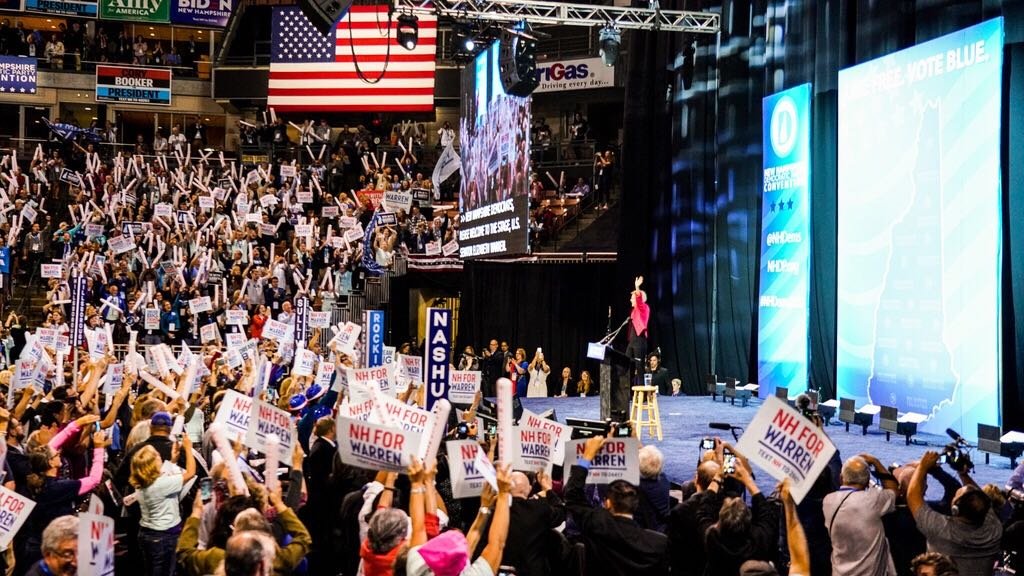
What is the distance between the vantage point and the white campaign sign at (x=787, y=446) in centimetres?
548

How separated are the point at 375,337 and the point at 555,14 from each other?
8.38m

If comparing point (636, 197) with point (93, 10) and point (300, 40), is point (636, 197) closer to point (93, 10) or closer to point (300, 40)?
point (300, 40)

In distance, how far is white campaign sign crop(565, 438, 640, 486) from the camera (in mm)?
6406

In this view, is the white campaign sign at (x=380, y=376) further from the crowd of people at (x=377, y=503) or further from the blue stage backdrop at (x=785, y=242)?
the blue stage backdrop at (x=785, y=242)

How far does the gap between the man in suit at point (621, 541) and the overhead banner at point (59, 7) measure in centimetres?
3249

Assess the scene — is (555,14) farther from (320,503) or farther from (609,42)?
(320,503)

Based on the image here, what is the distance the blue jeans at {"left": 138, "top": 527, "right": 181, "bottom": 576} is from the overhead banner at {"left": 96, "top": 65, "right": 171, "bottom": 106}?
3050cm

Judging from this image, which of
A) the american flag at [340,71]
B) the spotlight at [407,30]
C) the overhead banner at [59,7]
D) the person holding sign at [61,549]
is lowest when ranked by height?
the person holding sign at [61,549]

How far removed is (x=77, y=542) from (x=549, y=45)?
30.8 metres

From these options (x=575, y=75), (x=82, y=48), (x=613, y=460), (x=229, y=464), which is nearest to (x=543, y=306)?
(x=575, y=75)

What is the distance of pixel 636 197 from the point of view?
23.1 meters

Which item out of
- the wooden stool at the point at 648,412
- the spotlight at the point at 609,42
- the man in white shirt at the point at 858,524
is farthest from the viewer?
the spotlight at the point at 609,42

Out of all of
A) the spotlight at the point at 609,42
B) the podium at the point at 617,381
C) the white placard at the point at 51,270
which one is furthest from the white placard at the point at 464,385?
the white placard at the point at 51,270

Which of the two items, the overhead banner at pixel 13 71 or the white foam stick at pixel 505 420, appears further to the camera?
the overhead banner at pixel 13 71
